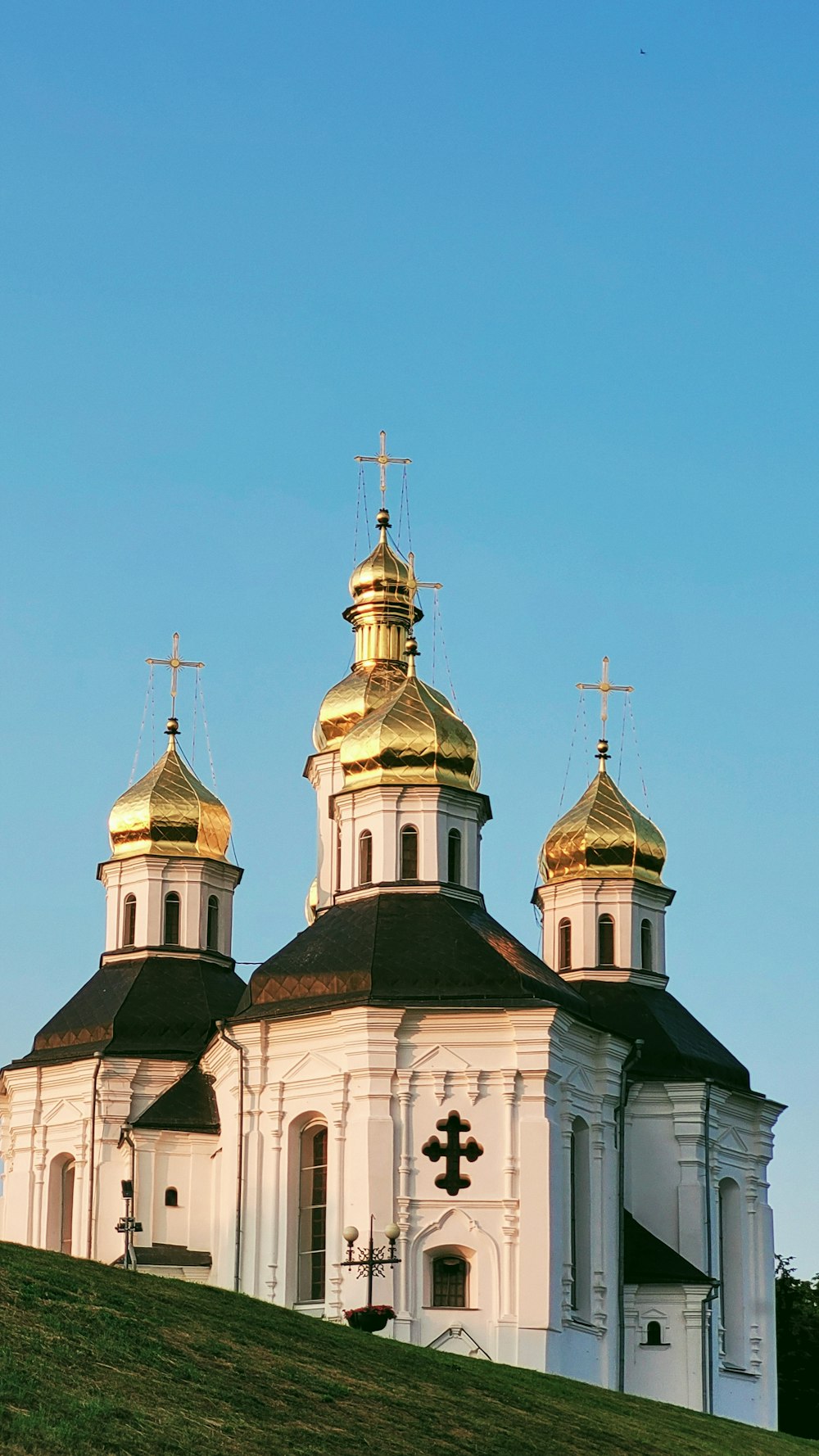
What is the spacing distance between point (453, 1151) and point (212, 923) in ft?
36.2

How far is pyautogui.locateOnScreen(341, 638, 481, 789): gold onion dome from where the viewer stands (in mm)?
37844

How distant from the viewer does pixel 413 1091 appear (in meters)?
33.8

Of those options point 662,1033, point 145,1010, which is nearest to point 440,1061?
point 662,1033

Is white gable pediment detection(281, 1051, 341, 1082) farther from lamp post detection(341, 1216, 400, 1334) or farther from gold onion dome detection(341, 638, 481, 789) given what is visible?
gold onion dome detection(341, 638, 481, 789)

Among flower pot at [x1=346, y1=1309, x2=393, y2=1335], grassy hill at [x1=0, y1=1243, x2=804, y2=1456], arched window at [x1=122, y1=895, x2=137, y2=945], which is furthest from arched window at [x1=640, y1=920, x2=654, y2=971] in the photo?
grassy hill at [x1=0, y1=1243, x2=804, y2=1456]

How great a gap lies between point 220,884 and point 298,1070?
9159 mm

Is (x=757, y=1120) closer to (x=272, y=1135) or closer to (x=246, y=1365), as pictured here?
(x=272, y=1135)

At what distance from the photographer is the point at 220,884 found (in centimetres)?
4369

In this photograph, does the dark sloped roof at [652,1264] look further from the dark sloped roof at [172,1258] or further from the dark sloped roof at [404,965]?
the dark sloped roof at [172,1258]

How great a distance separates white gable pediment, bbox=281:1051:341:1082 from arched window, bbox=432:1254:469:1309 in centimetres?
294

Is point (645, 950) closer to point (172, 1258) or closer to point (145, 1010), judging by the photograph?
point (145, 1010)

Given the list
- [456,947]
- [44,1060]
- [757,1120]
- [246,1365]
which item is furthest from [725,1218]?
[246,1365]

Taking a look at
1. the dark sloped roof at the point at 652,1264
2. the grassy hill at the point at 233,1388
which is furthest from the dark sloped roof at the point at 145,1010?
the grassy hill at the point at 233,1388

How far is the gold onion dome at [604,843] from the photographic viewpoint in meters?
43.1
